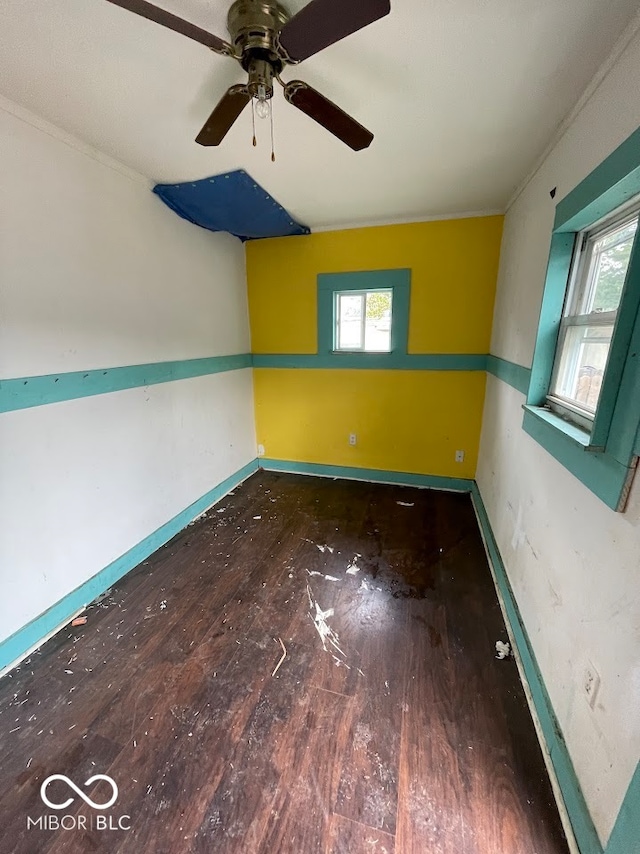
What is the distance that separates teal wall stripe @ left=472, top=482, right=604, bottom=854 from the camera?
914 mm

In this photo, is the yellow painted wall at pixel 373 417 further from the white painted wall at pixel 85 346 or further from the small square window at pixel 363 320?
the white painted wall at pixel 85 346

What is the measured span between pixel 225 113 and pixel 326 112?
364mm

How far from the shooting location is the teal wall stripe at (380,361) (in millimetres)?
2838

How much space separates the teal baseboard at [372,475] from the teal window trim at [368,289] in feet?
3.50

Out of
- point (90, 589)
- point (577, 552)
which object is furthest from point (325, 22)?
point (90, 589)

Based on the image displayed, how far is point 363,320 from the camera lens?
3062 millimetres

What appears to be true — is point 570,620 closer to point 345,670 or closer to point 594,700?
point 594,700

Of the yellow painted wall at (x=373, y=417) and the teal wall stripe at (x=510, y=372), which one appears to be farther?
the yellow painted wall at (x=373, y=417)

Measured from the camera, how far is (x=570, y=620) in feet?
3.68

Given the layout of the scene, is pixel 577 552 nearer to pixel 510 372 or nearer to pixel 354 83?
pixel 510 372

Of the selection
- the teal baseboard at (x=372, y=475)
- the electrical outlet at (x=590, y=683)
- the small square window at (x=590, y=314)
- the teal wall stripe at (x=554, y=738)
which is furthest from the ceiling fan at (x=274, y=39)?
the teal baseboard at (x=372, y=475)

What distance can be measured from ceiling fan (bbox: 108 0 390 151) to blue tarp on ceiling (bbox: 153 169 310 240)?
834 mm

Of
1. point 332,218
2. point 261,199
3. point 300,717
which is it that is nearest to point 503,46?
point 261,199

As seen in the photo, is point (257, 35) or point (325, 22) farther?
point (257, 35)
